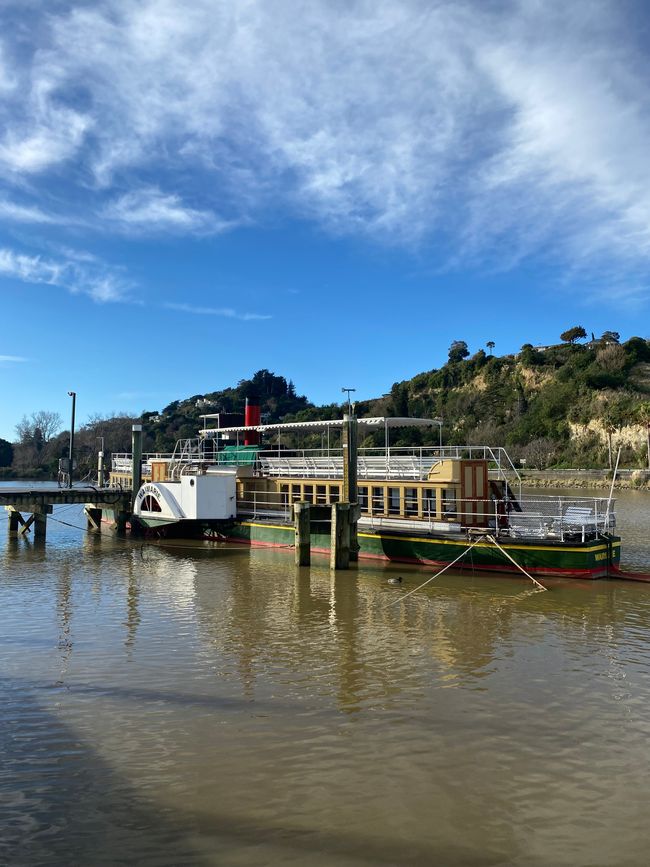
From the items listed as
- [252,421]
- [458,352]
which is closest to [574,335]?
[458,352]

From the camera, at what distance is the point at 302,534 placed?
77.5ft

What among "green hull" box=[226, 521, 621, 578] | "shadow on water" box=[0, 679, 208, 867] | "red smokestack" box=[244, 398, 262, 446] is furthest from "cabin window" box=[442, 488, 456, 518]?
"shadow on water" box=[0, 679, 208, 867]

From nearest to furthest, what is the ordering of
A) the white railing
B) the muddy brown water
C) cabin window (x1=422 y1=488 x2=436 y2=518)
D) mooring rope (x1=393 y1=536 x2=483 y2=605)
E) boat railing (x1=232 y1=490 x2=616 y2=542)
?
the muddy brown water → mooring rope (x1=393 y1=536 x2=483 y2=605) → boat railing (x1=232 y1=490 x2=616 y2=542) → cabin window (x1=422 y1=488 x2=436 y2=518) → the white railing

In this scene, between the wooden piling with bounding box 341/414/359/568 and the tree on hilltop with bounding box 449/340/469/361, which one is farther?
the tree on hilltop with bounding box 449/340/469/361

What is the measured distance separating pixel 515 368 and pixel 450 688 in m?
111

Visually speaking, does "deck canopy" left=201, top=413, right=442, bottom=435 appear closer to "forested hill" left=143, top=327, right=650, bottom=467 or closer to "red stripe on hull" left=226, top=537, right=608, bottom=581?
"red stripe on hull" left=226, top=537, right=608, bottom=581

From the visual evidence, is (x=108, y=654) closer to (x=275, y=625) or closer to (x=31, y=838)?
(x=275, y=625)

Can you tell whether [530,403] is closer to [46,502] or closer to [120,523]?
[120,523]

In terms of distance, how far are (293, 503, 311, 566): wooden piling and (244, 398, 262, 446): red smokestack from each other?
39.2 ft

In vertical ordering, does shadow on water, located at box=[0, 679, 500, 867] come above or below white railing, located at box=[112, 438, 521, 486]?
below

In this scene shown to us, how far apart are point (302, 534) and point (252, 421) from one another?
1414 centimetres

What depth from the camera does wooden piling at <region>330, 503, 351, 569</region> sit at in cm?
2247

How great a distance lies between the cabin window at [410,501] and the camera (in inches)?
969

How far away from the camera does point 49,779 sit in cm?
763
